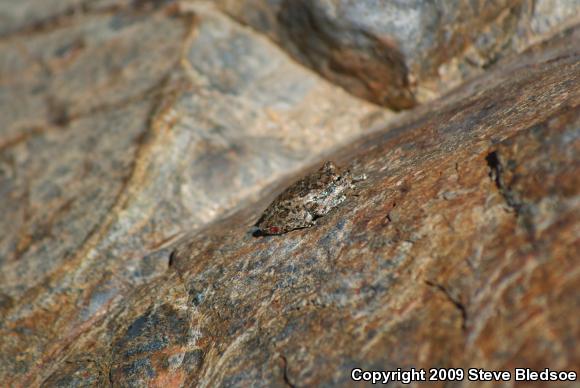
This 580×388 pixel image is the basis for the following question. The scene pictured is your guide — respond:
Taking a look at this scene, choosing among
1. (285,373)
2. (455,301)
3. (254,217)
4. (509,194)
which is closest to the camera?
(455,301)

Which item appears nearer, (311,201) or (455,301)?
(455,301)

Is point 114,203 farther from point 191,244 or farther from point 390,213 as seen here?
point 390,213

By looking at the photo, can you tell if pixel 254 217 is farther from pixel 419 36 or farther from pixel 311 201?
pixel 419 36

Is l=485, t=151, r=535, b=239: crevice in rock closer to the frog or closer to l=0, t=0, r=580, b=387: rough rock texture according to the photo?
l=0, t=0, r=580, b=387: rough rock texture

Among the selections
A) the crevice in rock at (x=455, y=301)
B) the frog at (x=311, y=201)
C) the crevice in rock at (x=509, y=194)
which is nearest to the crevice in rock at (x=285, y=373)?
the crevice in rock at (x=455, y=301)

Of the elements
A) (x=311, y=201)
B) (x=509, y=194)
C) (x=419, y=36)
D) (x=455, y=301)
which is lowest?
(x=455, y=301)

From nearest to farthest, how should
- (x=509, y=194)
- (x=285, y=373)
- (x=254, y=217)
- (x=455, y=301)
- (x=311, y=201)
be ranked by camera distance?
(x=455, y=301)
(x=509, y=194)
(x=285, y=373)
(x=311, y=201)
(x=254, y=217)

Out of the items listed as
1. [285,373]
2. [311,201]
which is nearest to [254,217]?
[311,201]

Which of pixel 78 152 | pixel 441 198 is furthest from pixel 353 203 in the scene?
pixel 78 152
